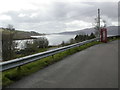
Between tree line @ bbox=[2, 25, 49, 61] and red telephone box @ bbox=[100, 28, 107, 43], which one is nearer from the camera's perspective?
tree line @ bbox=[2, 25, 49, 61]

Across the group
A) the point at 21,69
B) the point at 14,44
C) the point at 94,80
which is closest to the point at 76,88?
the point at 94,80

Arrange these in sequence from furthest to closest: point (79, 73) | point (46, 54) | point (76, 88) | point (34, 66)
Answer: point (46, 54) → point (34, 66) → point (79, 73) → point (76, 88)

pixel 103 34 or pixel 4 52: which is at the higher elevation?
pixel 103 34

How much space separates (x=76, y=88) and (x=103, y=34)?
24.3 metres

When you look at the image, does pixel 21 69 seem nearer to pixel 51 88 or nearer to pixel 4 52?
pixel 51 88

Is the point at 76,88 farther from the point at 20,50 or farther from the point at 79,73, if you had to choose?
the point at 20,50

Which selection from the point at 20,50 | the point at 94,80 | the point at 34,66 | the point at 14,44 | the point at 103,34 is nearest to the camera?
the point at 94,80

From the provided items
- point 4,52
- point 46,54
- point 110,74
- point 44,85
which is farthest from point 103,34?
point 44,85

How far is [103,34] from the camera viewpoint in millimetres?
29328

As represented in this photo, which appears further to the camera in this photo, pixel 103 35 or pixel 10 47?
pixel 103 35

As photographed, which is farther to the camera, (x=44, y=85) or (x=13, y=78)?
(x=13, y=78)

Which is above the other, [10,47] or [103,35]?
[103,35]

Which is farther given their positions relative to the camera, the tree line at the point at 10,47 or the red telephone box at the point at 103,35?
the red telephone box at the point at 103,35

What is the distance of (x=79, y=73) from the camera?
7828 millimetres
